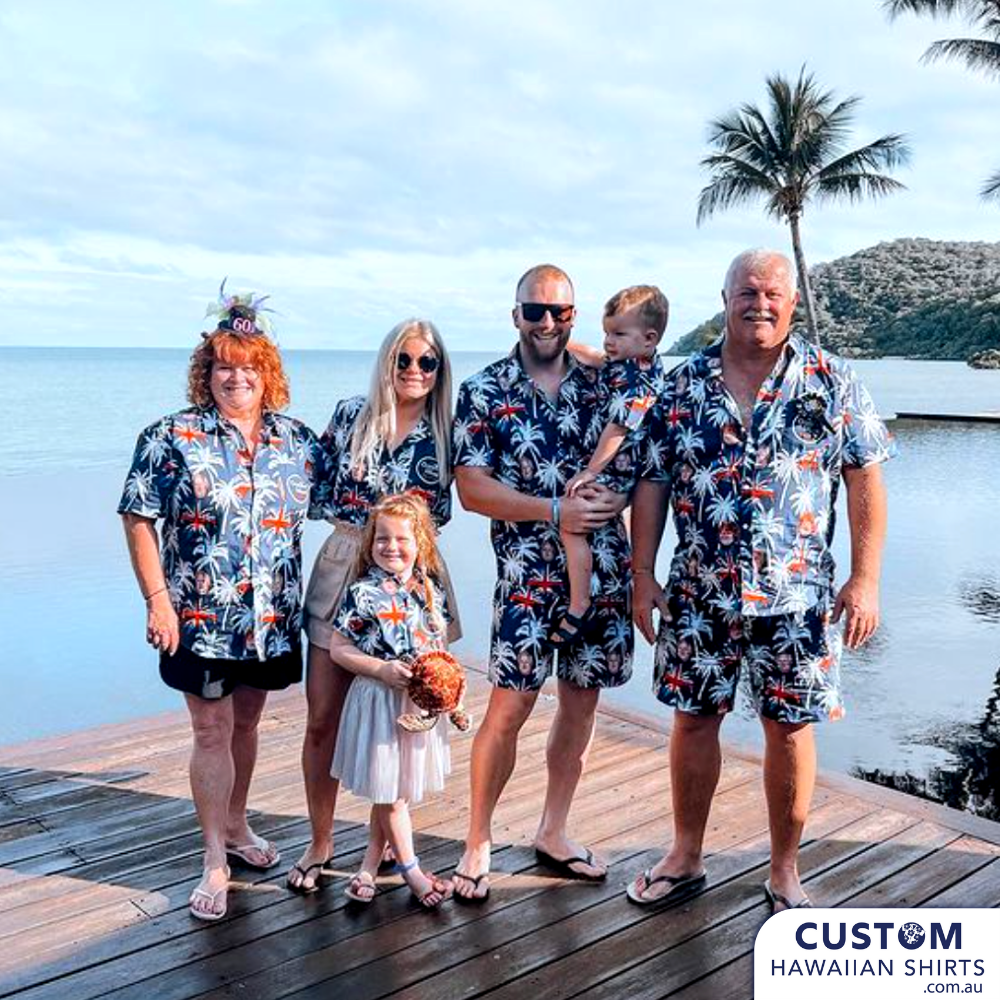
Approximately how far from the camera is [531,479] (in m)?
2.80

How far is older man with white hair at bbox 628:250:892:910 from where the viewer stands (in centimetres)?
259

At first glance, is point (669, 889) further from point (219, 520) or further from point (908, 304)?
point (908, 304)

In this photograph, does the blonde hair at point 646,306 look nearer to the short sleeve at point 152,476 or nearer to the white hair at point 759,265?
the white hair at point 759,265

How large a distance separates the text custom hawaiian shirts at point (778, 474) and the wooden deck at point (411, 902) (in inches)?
34.1

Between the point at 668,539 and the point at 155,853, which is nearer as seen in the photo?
the point at 155,853

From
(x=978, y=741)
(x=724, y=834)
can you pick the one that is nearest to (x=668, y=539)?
(x=978, y=741)

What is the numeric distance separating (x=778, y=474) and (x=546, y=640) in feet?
2.36

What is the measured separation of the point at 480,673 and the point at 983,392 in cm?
3285

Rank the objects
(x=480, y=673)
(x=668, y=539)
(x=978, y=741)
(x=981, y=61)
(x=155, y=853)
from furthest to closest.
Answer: (x=981, y=61) < (x=668, y=539) < (x=978, y=741) < (x=480, y=673) < (x=155, y=853)

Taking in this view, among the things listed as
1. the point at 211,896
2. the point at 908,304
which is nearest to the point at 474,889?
the point at 211,896

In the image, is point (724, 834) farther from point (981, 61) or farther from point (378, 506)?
point (981, 61)

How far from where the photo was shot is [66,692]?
247 inches

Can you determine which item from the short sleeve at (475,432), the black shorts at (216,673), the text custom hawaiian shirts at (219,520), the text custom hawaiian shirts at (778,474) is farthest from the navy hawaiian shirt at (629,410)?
the black shorts at (216,673)

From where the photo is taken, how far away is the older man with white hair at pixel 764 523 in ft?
8.49
